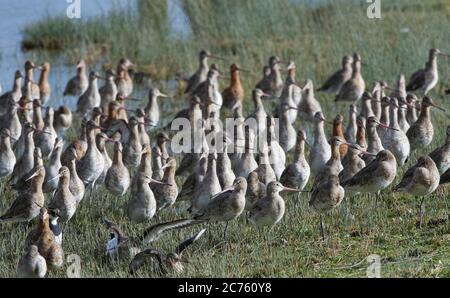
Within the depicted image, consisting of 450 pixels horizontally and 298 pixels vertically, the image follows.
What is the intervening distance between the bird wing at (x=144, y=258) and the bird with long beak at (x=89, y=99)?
282 inches

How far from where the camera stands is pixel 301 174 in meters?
12.4

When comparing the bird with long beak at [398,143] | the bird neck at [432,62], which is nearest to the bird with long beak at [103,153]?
the bird with long beak at [398,143]

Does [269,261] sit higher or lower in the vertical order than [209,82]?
lower

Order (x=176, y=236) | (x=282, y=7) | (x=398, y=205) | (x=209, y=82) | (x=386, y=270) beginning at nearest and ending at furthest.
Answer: (x=386, y=270)
(x=176, y=236)
(x=398, y=205)
(x=209, y=82)
(x=282, y=7)

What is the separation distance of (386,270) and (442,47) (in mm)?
9597

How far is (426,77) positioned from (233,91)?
284 cm

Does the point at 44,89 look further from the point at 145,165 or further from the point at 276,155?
the point at 276,155

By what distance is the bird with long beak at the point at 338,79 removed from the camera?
703 inches

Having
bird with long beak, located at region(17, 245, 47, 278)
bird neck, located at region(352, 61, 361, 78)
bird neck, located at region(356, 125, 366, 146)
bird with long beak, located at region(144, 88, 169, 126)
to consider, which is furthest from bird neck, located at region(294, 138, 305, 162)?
bird neck, located at region(352, 61, 361, 78)

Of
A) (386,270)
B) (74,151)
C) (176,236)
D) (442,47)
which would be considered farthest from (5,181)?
(442,47)

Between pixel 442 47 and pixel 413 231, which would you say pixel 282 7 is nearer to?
pixel 442 47

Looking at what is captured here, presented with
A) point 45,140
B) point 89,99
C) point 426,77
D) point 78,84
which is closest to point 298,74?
point 426,77

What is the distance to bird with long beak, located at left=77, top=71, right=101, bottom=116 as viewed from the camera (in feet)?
56.2

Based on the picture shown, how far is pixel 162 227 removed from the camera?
10.7 m
